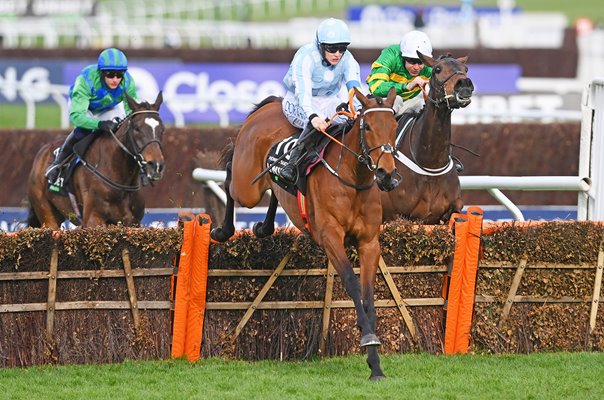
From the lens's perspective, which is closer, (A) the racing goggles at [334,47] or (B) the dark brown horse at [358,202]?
(B) the dark brown horse at [358,202]

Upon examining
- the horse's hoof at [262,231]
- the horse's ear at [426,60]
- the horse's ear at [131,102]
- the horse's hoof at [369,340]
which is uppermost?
the horse's ear at [426,60]

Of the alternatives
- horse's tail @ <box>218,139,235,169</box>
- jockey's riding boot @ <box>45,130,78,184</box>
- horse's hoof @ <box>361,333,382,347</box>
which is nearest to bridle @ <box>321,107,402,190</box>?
horse's hoof @ <box>361,333,382,347</box>

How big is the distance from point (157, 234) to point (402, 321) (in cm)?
177

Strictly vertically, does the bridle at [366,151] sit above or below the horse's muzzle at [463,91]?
below

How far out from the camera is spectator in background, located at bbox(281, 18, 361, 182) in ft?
25.3

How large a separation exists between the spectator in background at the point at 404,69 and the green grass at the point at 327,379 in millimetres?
2460

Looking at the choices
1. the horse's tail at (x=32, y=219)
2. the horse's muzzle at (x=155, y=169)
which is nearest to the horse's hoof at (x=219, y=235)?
the horse's muzzle at (x=155, y=169)

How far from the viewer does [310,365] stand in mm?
7621

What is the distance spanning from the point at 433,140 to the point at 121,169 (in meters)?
A: 2.84

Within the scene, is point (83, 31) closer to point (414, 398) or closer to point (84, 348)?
point (84, 348)

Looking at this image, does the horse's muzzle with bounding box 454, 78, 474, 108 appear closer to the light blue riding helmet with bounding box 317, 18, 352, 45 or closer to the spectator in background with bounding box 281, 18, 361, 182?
the spectator in background with bounding box 281, 18, 361, 182

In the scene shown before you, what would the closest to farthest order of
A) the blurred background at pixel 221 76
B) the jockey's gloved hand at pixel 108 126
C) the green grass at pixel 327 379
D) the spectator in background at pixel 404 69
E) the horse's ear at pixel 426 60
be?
the green grass at pixel 327 379
the horse's ear at pixel 426 60
the spectator in background at pixel 404 69
the jockey's gloved hand at pixel 108 126
the blurred background at pixel 221 76

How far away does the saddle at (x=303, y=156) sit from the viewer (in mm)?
7625

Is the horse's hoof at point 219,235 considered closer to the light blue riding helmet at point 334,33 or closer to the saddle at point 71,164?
the light blue riding helmet at point 334,33
